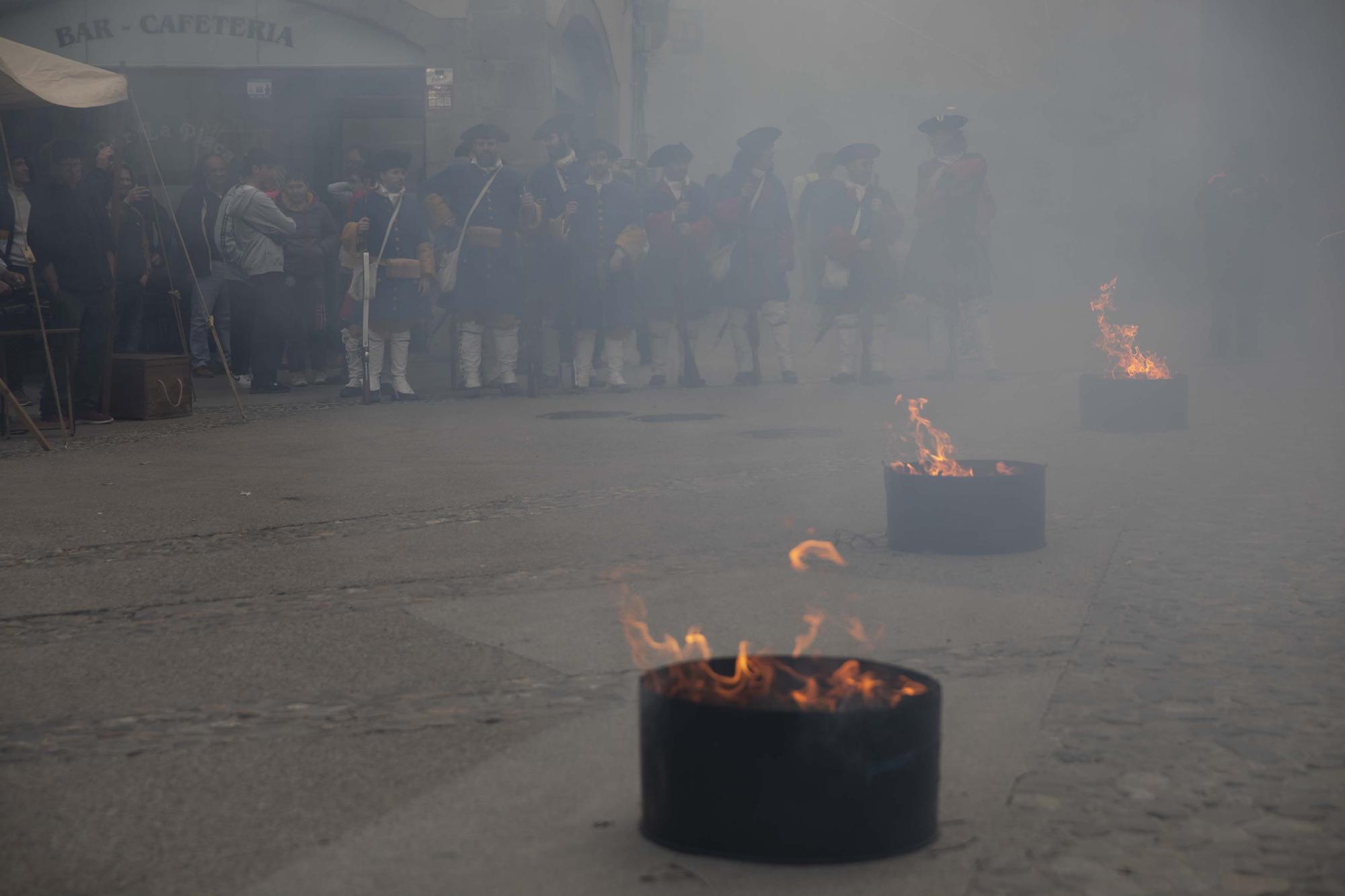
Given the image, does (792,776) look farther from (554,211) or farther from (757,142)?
(757,142)

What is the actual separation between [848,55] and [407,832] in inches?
182

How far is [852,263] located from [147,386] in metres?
5.72

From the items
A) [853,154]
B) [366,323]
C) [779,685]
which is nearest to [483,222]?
[366,323]

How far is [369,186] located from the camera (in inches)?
472

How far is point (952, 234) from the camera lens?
1338cm

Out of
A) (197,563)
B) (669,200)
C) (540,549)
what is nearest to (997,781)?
(540,549)

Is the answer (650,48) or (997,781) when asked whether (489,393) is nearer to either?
(997,781)

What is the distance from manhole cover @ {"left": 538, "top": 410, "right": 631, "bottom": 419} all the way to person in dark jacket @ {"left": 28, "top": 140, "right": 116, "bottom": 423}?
2.93 meters

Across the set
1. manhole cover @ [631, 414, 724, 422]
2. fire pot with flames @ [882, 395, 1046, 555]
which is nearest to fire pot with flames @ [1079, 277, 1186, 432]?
manhole cover @ [631, 414, 724, 422]

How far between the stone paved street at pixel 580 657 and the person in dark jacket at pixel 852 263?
15.5 ft

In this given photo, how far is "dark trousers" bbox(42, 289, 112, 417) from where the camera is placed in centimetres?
1039

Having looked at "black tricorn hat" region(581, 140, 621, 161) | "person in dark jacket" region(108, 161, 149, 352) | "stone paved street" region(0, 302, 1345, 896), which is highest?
"black tricorn hat" region(581, 140, 621, 161)

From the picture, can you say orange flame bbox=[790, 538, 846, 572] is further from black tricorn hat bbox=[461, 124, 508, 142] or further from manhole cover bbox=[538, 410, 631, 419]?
black tricorn hat bbox=[461, 124, 508, 142]

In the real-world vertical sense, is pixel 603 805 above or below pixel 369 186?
below
